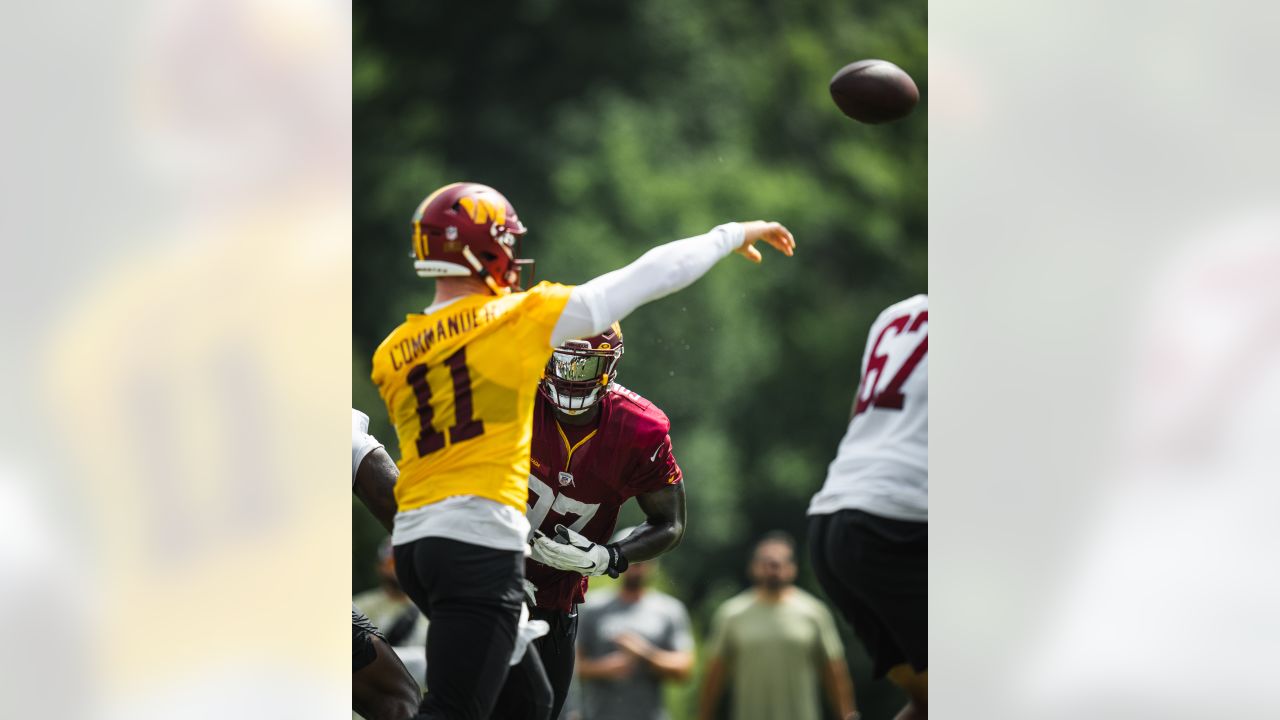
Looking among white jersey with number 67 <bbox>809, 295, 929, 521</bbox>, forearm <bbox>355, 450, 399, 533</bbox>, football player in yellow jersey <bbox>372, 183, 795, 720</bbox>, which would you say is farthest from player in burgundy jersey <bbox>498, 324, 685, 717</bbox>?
football player in yellow jersey <bbox>372, 183, 795, 720</bbox>

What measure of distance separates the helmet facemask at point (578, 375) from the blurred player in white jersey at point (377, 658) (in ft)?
2.05

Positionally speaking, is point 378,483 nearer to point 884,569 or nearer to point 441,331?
point 441,331

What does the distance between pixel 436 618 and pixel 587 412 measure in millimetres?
1317

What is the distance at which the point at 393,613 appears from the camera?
26.3 feet

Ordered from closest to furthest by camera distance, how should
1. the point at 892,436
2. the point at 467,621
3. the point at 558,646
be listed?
the point at 467,621
the point at 892,436
the point at 558,646

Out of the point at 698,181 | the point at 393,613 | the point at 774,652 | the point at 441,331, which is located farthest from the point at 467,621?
the point at 698,181

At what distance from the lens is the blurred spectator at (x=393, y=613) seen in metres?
7.67

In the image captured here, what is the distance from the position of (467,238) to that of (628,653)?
4.47 meters

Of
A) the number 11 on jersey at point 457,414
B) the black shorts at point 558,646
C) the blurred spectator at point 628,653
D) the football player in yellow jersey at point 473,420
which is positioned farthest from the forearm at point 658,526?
the blurred spectator at point 628,653

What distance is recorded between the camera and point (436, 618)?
440 centimetres

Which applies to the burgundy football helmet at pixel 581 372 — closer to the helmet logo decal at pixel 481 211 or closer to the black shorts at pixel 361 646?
the helmet logo decal at pixel 481 211
